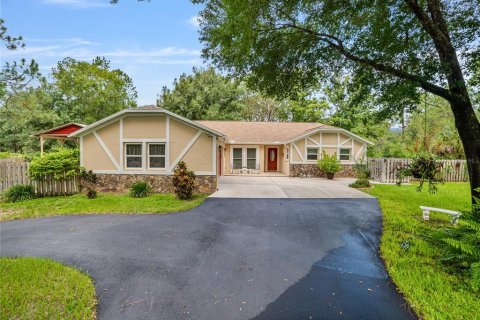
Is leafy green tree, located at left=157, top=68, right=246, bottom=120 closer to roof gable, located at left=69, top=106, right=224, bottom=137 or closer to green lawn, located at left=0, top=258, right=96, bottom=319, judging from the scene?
roof gable, located at left=69, top=106, right=224, bottom=137

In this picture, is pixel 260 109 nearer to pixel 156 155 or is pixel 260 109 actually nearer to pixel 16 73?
pixel 156 155

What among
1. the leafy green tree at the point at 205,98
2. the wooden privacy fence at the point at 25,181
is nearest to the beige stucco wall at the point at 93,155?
the wooden privacy fence at the point at 25,181

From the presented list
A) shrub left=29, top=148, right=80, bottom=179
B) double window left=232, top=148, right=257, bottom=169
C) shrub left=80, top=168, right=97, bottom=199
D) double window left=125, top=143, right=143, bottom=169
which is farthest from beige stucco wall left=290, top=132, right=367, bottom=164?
shrub left=29, top=148, right=80, bottom=179

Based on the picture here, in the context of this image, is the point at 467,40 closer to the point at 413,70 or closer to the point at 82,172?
the point at 413,70

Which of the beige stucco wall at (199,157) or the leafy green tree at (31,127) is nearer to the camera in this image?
the beige stucco wall at (199,157)

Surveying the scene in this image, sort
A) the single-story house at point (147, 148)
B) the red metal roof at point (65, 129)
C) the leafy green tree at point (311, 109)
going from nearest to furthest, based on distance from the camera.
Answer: the single-story house at point (147, 148)
the red metal roof at point (65, 129)
the leafy green tree at point (311, 109)

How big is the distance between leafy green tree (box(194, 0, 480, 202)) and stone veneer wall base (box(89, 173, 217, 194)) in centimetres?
542

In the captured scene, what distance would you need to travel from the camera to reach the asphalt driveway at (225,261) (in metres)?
3.37

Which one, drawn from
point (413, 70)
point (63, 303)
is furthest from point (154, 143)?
point (413, 70)

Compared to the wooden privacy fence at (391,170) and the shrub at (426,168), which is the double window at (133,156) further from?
the wooden privacy fence at (391,170)

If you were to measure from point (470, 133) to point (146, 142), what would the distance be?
12.0 metres

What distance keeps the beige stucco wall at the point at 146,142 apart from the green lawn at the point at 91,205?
1.80m

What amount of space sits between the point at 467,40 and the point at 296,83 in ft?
15.5

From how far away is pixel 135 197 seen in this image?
10758mm
